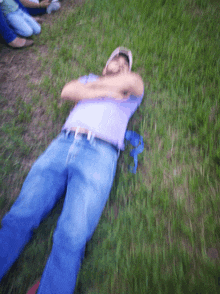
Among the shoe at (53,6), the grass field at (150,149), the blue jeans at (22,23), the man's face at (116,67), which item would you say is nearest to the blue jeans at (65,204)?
the grass field at (150,149)

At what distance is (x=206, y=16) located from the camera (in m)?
2.78

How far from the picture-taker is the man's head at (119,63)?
173 cm

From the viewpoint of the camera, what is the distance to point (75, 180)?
1.16 meters

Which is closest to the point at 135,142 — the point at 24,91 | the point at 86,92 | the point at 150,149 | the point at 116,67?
the point at 150,149

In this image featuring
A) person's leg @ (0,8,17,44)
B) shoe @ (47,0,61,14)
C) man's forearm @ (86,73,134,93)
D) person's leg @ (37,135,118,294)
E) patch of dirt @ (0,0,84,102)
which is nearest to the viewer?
person's leg @ (37,135,118,294)

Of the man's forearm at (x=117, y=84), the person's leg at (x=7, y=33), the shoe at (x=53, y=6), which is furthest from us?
the shoe at (x=53, y=6)

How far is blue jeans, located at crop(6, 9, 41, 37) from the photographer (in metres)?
2.44

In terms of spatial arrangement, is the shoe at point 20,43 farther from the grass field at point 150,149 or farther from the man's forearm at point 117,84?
the man's forearm at point 117,84

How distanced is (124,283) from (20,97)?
2293mm

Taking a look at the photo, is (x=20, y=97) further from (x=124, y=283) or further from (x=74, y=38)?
(x=124, y=283)

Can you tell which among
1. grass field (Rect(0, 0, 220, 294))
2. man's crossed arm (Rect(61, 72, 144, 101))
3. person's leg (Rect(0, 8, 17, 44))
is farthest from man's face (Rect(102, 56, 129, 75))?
person's leg (Rect(0, 8, 17, 44))

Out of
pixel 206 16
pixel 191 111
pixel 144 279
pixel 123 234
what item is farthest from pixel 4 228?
pixel 206 16

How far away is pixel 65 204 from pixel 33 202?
0.23m

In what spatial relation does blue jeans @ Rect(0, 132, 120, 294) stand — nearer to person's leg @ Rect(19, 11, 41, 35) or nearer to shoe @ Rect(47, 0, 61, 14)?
person's leg @ Rect(19, 11, 41, 35)
